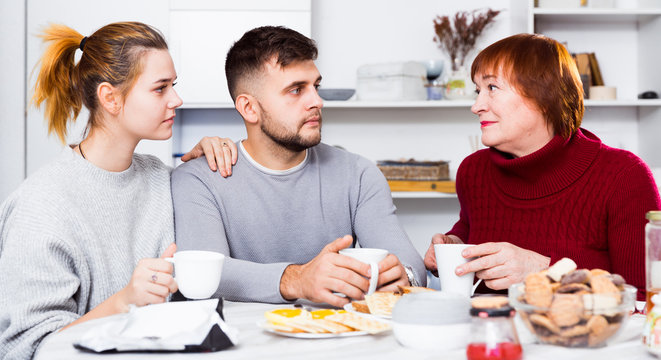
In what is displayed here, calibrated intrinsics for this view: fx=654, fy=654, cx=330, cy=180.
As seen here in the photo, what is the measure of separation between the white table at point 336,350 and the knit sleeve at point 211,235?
1.02 ft

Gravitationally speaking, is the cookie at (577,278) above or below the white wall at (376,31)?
below

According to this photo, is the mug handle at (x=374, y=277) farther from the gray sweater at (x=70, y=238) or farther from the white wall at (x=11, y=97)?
the white wall at (x=11, y=97)

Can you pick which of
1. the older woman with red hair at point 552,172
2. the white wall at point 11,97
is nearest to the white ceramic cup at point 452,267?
the older woman with red hair at point 552,172

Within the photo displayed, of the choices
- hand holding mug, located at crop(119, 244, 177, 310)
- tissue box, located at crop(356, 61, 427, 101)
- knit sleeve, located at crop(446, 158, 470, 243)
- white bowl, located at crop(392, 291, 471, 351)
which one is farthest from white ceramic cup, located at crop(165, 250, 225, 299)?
tissue box, located at crop(356, 61, 427, 101)

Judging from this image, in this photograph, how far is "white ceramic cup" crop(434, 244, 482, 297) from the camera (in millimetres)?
1161

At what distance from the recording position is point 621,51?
11.4 ft

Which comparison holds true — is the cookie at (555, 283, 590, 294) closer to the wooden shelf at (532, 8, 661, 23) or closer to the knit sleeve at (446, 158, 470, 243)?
the knit sleeve at (446, 158, 470, 243)

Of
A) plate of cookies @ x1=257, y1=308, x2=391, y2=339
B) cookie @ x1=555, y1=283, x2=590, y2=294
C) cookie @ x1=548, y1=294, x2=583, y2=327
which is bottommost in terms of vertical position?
plate of cookies @ x1=257, y1=308, x2=391, y2=339

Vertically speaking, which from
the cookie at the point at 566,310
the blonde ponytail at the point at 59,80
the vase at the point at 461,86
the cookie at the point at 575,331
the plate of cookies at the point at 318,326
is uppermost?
the vase at the point at 461,86

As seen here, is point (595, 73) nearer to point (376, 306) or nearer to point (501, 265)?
point (501, 265)

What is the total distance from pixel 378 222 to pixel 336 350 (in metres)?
0.82

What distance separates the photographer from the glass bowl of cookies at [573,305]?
86 centimetres

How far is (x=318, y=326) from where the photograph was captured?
0.97 m

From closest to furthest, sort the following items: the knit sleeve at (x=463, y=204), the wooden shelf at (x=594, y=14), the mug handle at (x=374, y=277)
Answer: the mug handle at (x=374, y=277)
the knit sleeve at (x=463, y=204)
the wooden shelf at (x=594, y=14)
